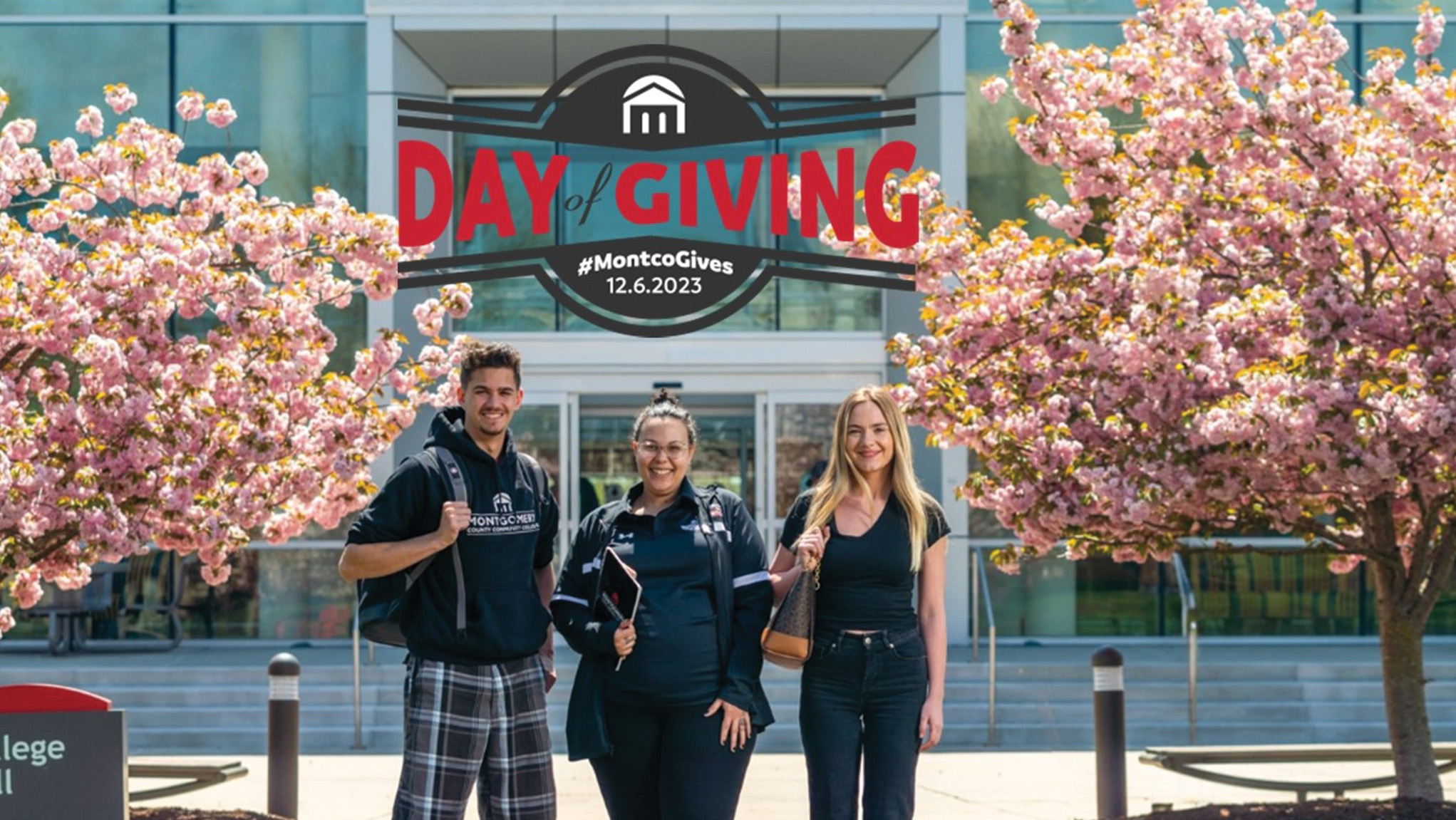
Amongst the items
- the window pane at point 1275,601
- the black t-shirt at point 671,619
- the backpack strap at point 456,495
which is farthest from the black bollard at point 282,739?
the window pane at point 1275,601

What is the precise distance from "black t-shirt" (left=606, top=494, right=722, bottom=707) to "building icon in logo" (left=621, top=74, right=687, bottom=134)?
1338 centimetres

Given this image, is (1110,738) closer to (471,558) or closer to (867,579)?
(867,579)

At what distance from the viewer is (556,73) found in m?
18.7

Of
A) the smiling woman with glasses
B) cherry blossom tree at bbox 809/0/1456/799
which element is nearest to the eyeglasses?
the smiling woman with glasses

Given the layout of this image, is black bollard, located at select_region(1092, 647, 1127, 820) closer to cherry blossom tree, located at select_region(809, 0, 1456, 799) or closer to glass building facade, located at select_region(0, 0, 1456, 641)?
cherry blossom tree, located at select_region(809, 0, 1456, 799)

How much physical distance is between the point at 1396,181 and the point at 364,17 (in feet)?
39.5

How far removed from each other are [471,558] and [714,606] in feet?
2.50

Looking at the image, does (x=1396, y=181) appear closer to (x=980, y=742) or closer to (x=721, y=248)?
(x=980, y=742)

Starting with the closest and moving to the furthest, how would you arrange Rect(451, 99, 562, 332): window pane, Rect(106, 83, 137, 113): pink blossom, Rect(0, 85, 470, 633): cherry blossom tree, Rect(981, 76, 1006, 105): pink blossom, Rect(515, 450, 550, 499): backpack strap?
Rect(515, 450, 550, 499): backpack strap < Rect(0, 85, 470, 633): cherry blossom tree < Rect(106, 83, 137, 113): pink blossom < Rect(981, 76, 1006, 105): pink blossom < Rect(451, 99, 562, 332): window pane

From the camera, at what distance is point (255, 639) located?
704 inches

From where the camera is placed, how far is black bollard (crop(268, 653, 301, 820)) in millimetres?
8883

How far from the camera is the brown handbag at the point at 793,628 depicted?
5801 mm

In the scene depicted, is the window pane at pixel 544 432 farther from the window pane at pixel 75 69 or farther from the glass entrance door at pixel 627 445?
the window pane at pixel 75 69

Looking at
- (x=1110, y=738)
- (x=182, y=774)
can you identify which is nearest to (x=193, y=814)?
(x=182, y=774)
